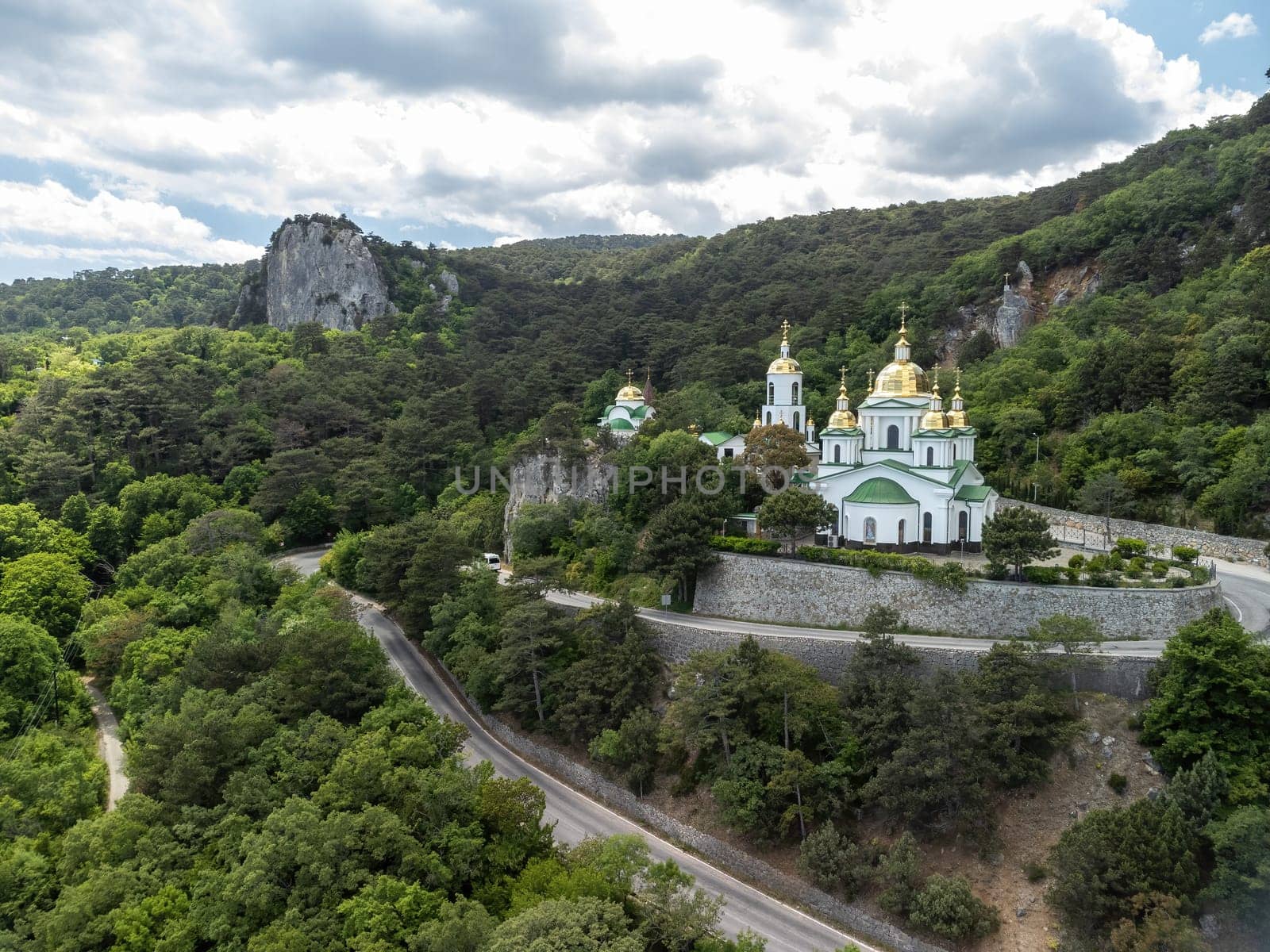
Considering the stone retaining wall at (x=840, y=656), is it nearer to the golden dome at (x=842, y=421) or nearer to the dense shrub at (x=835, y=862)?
the dense shrub at (x=835, y=862)

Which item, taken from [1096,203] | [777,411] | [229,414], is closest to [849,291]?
[1096,203]

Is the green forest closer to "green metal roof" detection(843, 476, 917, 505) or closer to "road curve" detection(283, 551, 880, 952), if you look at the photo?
"road curve" detection(283, 551, 880, 952)

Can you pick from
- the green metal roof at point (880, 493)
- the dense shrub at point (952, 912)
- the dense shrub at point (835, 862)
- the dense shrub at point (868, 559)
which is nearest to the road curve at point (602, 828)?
the dense shrub at point (835, 862)

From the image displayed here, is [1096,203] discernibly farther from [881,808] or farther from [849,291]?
[881,808]

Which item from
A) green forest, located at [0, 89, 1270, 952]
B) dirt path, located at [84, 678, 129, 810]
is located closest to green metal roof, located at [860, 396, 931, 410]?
green forest, located at [0, 89, 1270, 952]

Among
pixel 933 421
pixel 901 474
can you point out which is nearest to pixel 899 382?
pixel 933 421

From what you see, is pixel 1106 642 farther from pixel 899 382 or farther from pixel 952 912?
pixel 899 382

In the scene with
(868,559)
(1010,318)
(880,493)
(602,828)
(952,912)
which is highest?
(1010,318)
